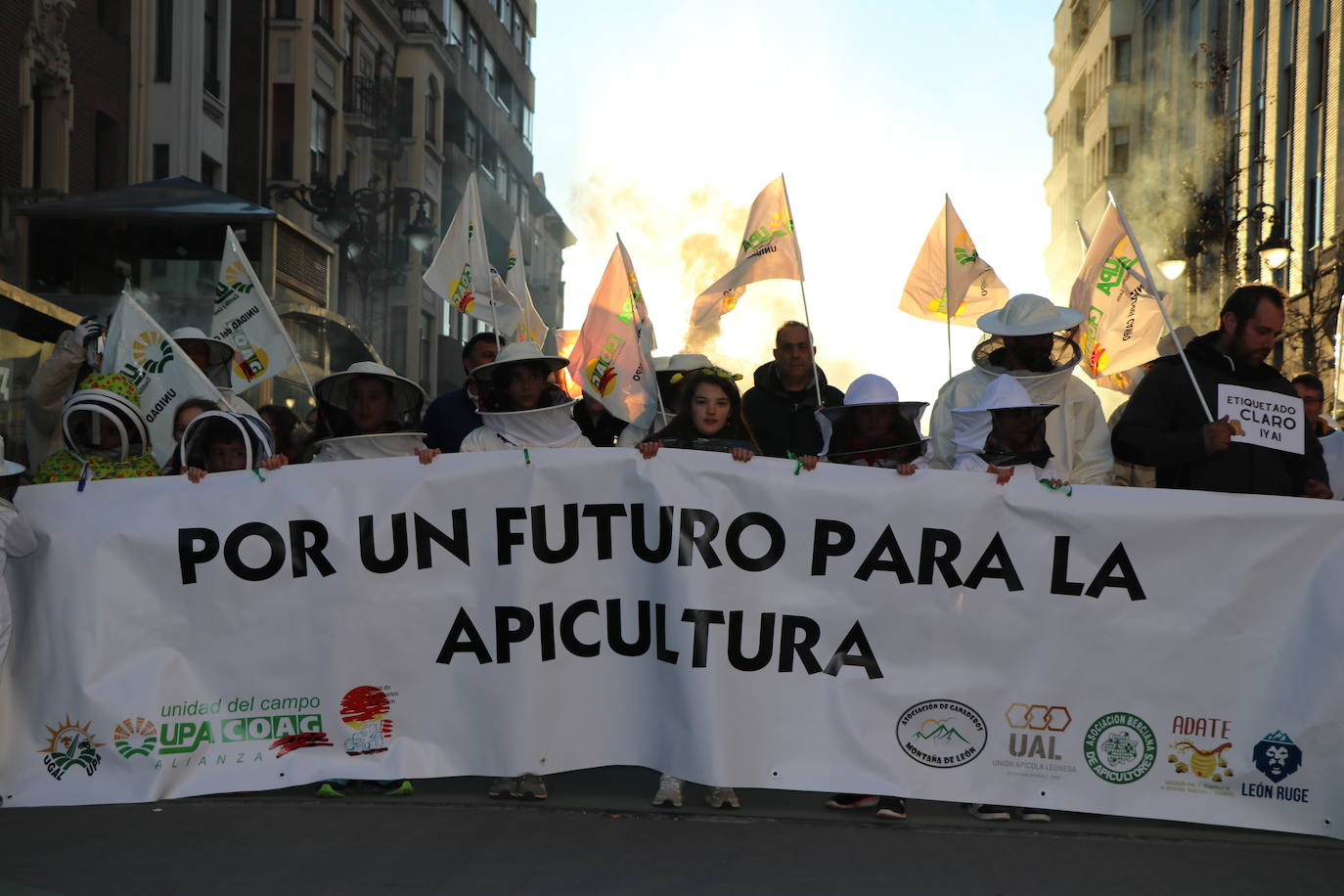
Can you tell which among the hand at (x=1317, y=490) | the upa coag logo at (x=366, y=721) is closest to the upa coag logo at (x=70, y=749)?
the upa coag logo at (x=366, y=721)

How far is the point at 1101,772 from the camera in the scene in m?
5.96

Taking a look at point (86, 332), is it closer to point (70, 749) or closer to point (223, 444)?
point (223, 444)

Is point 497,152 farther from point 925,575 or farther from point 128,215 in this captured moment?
point 925,575

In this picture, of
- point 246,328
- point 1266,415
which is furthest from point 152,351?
point 1266,415

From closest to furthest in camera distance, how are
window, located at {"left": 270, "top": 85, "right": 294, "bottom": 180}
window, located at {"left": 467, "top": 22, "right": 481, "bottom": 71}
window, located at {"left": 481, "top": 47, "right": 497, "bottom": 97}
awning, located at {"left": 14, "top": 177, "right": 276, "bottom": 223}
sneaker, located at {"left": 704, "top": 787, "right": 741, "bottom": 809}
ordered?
sneaker, located at {"left": 704, "top": 787, "right": 741, "bottom": 809} → awning, located at {"left": 14, "top": 177, "right": 276, "bottom": 223} → window, located at {"left": 270, "top": 85, "right": 294, "bottom": 180} → window, located at {"left": 467, "top": 22, "right": 481, "bottom": 71} → window, located at {"left": 481, "top": 47, "right": 497, "bottom": 97}

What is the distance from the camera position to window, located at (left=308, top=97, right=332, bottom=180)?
1368 inches

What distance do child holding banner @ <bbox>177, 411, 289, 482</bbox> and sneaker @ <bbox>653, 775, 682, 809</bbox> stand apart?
7.06 ft

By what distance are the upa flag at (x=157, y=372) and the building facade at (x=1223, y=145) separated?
565 inches

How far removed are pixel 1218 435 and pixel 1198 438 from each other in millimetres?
112

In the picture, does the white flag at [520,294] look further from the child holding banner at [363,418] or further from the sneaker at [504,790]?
the sneaker at [504,790]

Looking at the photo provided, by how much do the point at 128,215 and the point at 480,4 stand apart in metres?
39.2

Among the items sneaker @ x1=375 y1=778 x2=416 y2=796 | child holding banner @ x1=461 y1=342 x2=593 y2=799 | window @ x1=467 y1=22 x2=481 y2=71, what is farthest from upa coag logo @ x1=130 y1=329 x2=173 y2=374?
window @ x1=467 y1=22 x2=481 y2=71

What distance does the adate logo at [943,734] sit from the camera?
6020 mm

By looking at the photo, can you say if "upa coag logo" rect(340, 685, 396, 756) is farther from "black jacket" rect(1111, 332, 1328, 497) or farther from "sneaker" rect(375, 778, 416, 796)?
"black jacket" rect(1111, 332, 1328, 497)
